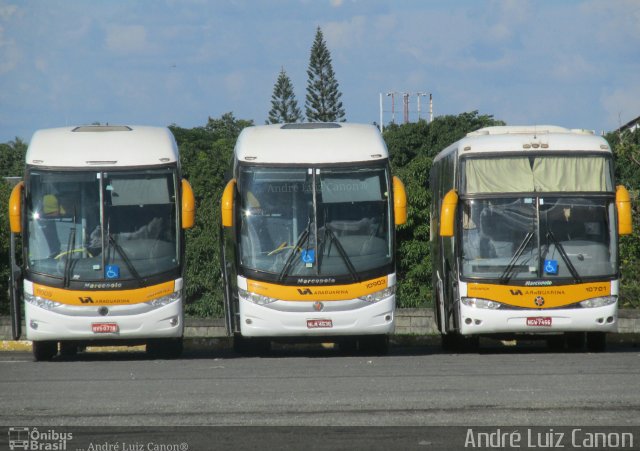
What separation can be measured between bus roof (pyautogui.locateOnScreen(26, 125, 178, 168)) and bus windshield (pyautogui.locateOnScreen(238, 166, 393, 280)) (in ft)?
4.74

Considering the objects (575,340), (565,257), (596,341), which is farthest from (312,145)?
(575,340)

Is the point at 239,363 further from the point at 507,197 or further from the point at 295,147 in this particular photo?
the point at 507,197

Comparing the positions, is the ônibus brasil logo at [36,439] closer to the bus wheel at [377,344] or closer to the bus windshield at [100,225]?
the bus windshield at [100,225]

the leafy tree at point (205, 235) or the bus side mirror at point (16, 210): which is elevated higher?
the bus side mirror at point (16, 210)

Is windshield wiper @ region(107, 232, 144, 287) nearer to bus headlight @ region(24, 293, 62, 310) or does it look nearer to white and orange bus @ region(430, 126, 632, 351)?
bus headlight @ region(24, 293, 62, 310)

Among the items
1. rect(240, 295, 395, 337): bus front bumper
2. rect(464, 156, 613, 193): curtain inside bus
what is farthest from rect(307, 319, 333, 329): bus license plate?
rect(464, 156, 613, 193): curtain inside bus

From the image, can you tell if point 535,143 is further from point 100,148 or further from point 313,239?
point 100,148

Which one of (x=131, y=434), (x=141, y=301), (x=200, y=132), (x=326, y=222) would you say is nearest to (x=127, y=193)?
(x=141, y=301)

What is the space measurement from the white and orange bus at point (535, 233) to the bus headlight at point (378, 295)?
1125mm

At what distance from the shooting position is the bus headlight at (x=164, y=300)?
19.5 meters

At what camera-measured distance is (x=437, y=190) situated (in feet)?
78.9

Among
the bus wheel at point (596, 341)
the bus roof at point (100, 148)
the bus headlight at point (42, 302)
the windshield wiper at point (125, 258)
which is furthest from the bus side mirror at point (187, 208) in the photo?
the bus wheel at point (596, 341)

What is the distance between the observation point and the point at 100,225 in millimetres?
19531

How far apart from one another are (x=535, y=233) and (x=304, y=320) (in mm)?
3668
